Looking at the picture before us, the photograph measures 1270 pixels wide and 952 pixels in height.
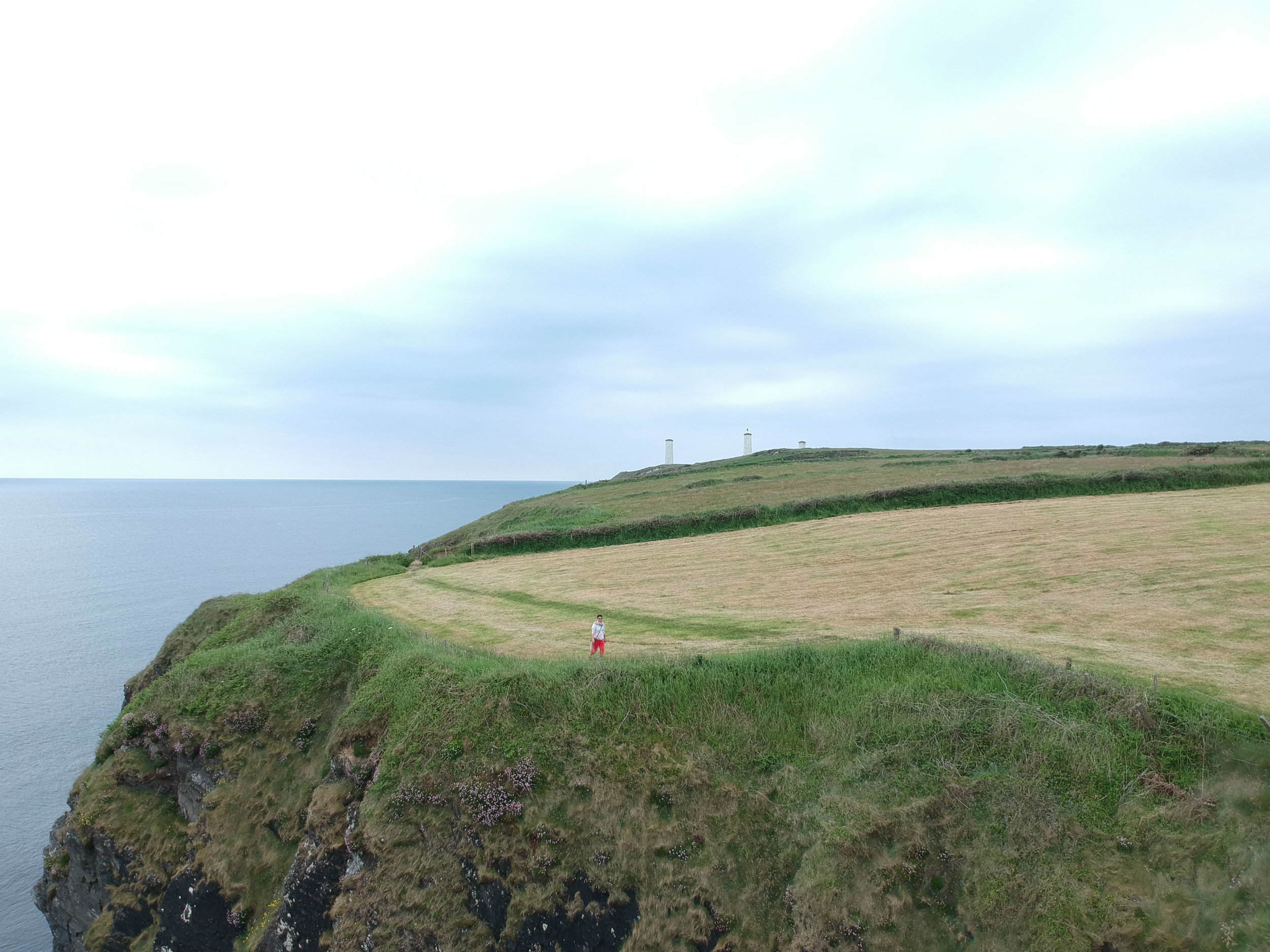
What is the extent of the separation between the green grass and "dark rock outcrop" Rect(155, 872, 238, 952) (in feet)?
69.3

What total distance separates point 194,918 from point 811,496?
3842 centimetres

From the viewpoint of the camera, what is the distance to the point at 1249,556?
798 inches

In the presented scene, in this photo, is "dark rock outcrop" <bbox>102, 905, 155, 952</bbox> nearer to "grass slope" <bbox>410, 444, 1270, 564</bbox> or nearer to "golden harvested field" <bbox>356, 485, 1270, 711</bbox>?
"golden harvested field" <bbox>356, 485, 1270, 711</bbox>

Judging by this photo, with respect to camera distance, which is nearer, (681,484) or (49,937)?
(49,937)

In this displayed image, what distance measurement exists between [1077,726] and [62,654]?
2317 inches

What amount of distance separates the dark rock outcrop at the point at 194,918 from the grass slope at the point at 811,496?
857 inches

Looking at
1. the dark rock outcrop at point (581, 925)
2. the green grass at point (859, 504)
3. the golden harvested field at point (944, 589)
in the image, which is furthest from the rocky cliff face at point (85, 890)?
the green grass at point (859, 504)

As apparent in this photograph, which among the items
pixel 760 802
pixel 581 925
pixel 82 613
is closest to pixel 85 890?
pixel 581 925

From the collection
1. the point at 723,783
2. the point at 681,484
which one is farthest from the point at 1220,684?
the point at 681,484

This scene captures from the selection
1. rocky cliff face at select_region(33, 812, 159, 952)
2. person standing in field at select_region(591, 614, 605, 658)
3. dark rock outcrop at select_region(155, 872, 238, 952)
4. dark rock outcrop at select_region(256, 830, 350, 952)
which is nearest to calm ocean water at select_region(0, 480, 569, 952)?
rocky cliff face at select_region(33, 812, 159, 952)

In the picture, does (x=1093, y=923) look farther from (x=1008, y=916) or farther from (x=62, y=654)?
(x=62, y=654)

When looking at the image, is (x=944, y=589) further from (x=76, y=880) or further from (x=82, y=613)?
(x=82, y=613)

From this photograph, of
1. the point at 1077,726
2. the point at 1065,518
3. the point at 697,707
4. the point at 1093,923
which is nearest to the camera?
the point at 1093,923

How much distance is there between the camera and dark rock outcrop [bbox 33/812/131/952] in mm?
16578
